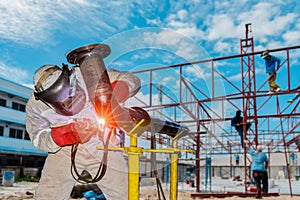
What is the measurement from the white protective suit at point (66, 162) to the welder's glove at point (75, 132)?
1.23ft

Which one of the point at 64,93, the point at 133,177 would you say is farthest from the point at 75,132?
the point at 133,177

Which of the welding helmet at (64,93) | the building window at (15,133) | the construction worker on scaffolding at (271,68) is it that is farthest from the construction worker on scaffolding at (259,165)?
the building window at (15,133)

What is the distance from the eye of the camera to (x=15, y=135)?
30.1 m

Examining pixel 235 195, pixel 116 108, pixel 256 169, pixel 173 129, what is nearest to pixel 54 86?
pixel 116 108

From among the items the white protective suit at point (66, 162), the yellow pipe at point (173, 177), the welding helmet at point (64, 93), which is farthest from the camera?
the white protective suit at point (66, 162)

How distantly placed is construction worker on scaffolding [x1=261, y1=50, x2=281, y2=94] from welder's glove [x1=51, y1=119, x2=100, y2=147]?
25.1 feet

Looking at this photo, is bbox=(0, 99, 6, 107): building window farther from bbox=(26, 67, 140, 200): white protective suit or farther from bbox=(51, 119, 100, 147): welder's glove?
bbox=(51, 119, 100, 147): welder's glove

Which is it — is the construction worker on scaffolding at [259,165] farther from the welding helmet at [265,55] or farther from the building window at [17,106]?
the building window at [17,106]

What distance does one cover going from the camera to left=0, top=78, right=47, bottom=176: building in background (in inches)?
1053

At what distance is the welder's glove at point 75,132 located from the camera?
1909 mm

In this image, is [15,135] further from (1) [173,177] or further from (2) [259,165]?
(1) [173,177]

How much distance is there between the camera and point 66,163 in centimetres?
255

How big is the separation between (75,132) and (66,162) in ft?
2.33

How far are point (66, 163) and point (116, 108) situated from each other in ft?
3.68
